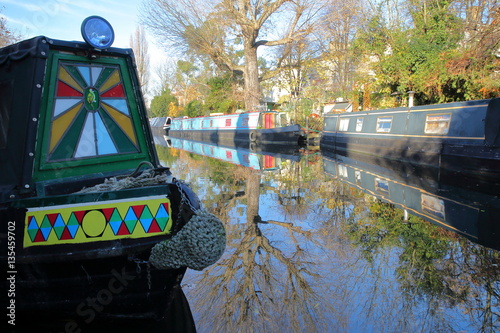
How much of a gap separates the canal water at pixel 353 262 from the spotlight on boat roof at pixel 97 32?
2.20 m

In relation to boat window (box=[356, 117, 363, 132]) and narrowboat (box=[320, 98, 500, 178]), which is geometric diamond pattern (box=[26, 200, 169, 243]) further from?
A: boat window (box=[356, 117, 363, 132])

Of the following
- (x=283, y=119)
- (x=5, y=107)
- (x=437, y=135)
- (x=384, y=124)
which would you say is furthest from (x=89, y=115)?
(x=283, y=119)

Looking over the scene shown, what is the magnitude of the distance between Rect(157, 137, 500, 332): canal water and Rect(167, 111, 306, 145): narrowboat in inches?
447

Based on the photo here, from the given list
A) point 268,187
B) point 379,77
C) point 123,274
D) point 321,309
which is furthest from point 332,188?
point 379,77

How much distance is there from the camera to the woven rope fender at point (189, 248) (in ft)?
9.30

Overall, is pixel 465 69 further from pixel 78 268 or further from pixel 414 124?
pixel 78 268

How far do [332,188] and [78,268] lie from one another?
600cm

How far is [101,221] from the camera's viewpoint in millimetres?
2812

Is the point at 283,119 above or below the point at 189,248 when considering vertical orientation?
above

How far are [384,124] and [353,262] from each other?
32.2 ft

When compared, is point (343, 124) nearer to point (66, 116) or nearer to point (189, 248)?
point (66, 116)

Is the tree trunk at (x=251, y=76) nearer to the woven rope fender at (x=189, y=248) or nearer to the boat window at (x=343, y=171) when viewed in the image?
the boat window at (x=343, y=171)

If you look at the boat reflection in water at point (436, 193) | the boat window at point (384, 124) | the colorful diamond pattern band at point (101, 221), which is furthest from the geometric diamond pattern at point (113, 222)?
the boat window at point (384, 124)

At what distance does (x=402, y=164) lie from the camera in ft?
37.4
